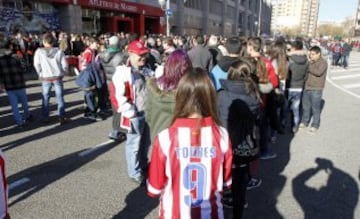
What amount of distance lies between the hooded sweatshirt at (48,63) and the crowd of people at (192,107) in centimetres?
2

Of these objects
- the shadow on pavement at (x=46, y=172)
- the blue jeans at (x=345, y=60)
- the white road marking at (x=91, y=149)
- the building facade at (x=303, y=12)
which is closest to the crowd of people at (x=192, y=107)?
the white road marking at (x=91, y=149)

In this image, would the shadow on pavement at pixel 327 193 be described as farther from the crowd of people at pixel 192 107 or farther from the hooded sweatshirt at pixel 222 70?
the hooded sweatshirt at pixel 222 70

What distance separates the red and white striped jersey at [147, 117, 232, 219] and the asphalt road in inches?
66.0

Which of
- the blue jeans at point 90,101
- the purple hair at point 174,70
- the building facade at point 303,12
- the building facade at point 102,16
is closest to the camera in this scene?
the purple hair at point 174,70

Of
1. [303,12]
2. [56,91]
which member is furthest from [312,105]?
[303,12]

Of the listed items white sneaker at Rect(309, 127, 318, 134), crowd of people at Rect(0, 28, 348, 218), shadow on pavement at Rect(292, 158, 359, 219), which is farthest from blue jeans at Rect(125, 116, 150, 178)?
white sneaker at Rect(309, 127, 318, 134)

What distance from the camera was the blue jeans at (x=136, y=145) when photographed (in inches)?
171

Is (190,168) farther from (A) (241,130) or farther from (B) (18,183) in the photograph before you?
(B) (18,183)

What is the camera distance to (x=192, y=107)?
6.82 feet

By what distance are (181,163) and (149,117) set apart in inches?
55.4

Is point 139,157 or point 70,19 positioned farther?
point 70,19

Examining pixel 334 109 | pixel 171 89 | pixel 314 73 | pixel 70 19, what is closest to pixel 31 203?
pixel 171 89

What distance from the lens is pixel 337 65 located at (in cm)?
2345

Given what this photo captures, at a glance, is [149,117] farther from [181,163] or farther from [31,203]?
[31,203]
